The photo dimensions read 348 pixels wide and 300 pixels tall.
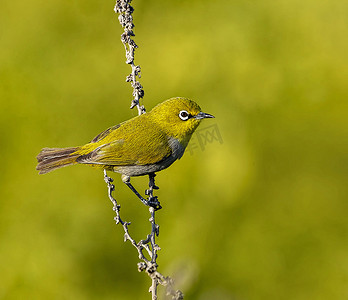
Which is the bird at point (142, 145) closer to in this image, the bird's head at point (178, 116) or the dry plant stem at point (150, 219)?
the bird's head at point (178, 116)

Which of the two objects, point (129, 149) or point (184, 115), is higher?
point (184, 115)

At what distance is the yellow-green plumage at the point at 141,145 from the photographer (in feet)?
8.57

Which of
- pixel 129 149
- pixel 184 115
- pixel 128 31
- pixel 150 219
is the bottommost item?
pixel 150 219

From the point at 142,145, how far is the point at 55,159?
516 millimetres

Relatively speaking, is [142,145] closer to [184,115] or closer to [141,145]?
[141,145]

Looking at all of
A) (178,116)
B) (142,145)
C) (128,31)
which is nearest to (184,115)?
(178,116)

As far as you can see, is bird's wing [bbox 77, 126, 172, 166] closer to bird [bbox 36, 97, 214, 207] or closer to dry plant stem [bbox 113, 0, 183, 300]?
bird [bbox 36, 97, 214, 207]

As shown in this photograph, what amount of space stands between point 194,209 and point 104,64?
1470mm

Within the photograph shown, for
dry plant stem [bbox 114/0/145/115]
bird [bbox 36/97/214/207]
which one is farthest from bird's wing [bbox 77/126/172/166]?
dry plant stem [bbox 114/0/145/115]

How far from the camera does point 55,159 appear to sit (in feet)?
8.91


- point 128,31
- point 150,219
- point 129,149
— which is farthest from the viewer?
point 129,149

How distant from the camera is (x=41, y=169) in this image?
272 centimetres

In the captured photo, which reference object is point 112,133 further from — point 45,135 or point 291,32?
point 291,32

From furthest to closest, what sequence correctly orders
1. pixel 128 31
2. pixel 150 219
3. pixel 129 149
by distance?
1. pixel 129 149
2. pixel 128 31
3. pixel 150 219
